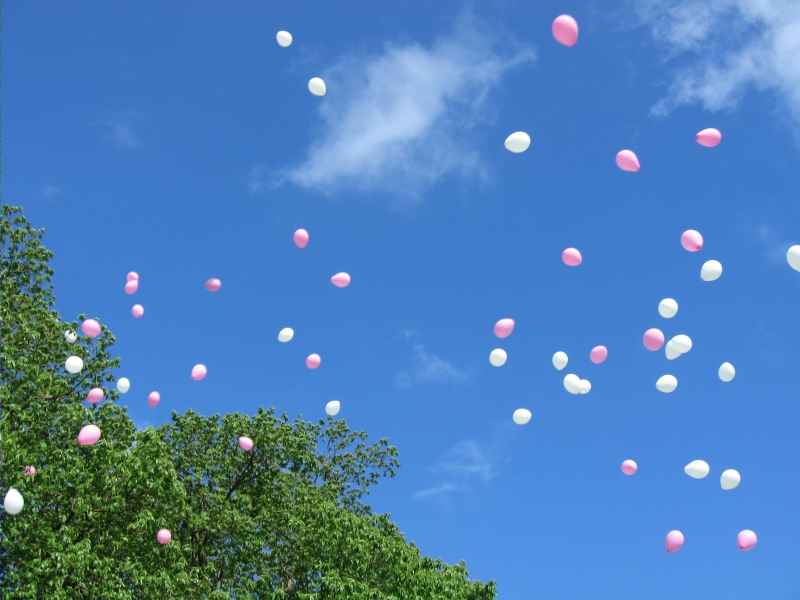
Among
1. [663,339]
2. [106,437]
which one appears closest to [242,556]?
[106,437]

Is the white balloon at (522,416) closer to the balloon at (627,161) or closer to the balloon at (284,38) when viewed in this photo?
the balloon at (627,161)

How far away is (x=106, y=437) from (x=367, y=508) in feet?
23.1

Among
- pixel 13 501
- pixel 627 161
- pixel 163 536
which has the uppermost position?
pixel 627 161

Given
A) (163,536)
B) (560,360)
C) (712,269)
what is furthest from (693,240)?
(163,536)

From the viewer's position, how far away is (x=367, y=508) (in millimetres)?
17422

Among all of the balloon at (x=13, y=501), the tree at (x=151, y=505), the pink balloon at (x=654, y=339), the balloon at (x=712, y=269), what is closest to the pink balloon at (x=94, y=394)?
the tree at (x=151, y=505)

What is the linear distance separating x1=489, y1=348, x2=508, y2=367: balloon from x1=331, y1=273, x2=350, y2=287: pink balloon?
2.56 meters

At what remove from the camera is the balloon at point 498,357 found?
36.7 ft

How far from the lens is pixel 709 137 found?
9.21 m

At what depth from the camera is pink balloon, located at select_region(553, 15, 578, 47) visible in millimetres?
8125

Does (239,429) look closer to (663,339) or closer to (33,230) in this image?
(33,230)

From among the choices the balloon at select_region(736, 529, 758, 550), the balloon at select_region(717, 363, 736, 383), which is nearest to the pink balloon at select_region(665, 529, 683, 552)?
the balloon at select_region(736, 529, 758, 550)

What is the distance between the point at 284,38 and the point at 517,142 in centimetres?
362

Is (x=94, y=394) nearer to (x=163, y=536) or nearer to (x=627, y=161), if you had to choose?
(x=163, y=536)
